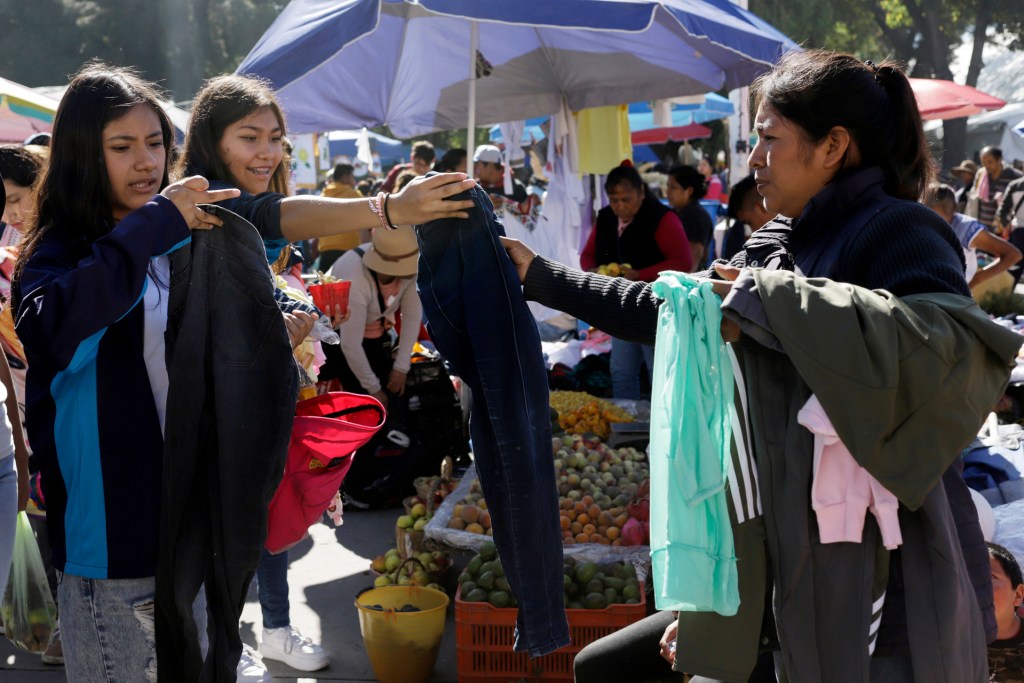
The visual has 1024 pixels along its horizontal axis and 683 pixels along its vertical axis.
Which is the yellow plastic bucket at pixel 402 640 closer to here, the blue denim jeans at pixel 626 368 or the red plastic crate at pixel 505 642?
the red plastic crate at pixel 505 642

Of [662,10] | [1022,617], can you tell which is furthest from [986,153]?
[1022,617]

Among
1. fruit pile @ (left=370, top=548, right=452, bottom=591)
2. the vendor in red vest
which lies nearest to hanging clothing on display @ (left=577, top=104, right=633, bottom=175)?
the vendor in red vest

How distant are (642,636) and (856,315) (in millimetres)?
1425

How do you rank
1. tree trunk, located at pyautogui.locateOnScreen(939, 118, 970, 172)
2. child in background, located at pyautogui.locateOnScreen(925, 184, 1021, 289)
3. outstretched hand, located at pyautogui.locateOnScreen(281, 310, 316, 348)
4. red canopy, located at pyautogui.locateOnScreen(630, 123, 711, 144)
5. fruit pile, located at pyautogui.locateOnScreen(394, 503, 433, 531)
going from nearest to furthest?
outstretched hand, located at pyautogui.locateOnScreen(281, 310, 316, 348) → fruit pile, located at pyautogui.locateOnScreen(394, 503, 433, 531) → child in background, located at pyautogui.locateOnScreen(925, 184, 1021, 289) → red canopy, located at pyautogui.locateOnScreen(630, 123, 711, 144) → tree trunk, located at pyautogui.locateOnScreen(939, 118, 970, 172)

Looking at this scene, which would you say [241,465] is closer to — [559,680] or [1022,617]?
[559,680]

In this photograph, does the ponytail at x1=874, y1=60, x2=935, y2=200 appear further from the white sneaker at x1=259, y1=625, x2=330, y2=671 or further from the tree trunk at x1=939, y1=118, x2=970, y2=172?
the tree trunk at x1=939, y1=118, x2=970, y2=172

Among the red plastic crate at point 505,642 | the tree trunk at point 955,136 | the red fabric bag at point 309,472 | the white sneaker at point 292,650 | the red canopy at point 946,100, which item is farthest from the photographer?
the tree trunk at point 955,136

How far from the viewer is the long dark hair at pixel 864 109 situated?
1.94 meters

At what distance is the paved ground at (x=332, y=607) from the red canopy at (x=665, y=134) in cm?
1594

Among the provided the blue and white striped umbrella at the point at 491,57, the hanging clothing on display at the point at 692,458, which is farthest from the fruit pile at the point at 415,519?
the hanging clothing on display at the point at 692,458

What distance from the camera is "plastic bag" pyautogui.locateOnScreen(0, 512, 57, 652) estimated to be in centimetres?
302

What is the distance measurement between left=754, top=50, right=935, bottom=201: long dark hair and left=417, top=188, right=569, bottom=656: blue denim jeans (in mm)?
669

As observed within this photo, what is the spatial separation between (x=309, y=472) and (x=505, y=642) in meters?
1.68

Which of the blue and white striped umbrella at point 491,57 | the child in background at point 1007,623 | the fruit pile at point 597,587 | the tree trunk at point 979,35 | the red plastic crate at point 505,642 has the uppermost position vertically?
the tree trunk at point 979,35
